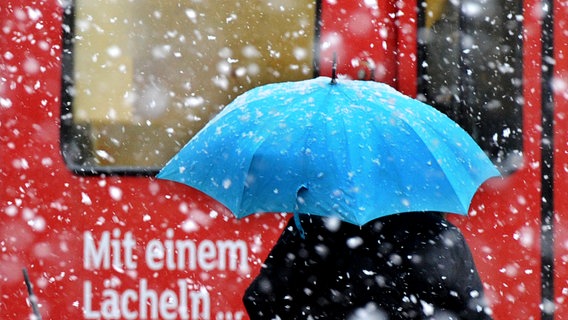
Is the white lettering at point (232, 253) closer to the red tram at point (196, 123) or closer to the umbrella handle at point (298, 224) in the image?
the red tram at point (196, 123)

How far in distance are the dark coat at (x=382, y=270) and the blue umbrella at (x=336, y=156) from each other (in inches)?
4.3

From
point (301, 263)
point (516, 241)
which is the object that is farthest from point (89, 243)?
point (516, 241)

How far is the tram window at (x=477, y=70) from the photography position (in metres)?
2.80

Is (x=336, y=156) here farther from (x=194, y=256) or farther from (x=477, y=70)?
(x=477, y=70)

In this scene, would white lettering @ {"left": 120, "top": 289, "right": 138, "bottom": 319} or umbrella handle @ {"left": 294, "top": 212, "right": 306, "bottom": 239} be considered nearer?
umbrella handle @ {"left": 294, "top": 212, "right": 306, "bottom": 239}

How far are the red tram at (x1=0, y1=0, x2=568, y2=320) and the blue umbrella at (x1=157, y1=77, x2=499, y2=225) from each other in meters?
0.84

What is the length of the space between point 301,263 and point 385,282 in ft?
0.72

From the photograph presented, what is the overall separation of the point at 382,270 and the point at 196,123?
3.74 ft

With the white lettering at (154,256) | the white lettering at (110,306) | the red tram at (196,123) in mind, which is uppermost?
the red tram at (196,123)

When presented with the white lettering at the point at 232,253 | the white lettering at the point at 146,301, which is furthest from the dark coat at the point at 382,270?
the white lettering at the point at 146,301

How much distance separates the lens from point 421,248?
183cm

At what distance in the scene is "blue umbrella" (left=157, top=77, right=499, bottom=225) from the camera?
68.5 inches

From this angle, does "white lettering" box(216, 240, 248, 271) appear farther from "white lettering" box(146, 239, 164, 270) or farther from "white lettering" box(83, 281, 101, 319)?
"white lettering" box(83, 281, 101, 319)

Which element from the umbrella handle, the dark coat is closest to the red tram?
the dark coat
